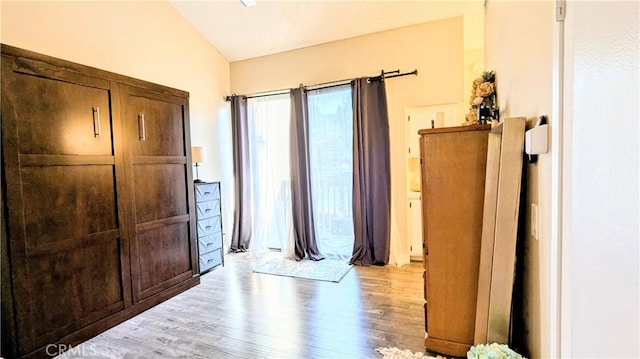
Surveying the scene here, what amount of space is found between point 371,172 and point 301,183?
995 mm

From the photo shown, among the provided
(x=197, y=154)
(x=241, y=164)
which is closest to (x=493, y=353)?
(x=197, y=154)

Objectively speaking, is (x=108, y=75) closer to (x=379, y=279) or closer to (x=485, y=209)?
(x=485, y=209)

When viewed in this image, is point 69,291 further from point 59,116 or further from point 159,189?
point 59,116

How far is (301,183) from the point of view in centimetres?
429

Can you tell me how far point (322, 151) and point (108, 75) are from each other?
254 centimetres

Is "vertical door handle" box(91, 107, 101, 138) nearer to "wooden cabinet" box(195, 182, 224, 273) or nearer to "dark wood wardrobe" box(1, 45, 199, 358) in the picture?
"dark wood wardrobe" box(1, 45, 199, 358)

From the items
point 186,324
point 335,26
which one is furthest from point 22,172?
point 335,26

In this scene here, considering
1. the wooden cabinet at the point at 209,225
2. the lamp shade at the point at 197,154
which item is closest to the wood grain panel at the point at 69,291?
the wooden cabinet at the point at 209,225

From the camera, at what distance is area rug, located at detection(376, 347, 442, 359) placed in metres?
2.04

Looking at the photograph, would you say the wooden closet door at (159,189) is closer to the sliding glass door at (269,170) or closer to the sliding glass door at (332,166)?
the sliding glass door at (269,170)

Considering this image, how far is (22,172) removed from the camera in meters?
2.03

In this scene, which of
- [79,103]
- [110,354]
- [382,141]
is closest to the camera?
[110,354]

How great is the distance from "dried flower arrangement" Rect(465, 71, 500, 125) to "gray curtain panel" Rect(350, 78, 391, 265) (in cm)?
170

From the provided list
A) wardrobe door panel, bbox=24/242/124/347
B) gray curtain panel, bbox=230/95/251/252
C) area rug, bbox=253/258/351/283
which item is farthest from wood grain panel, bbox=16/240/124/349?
gray curtain panel, bbox=230/95/251/252
